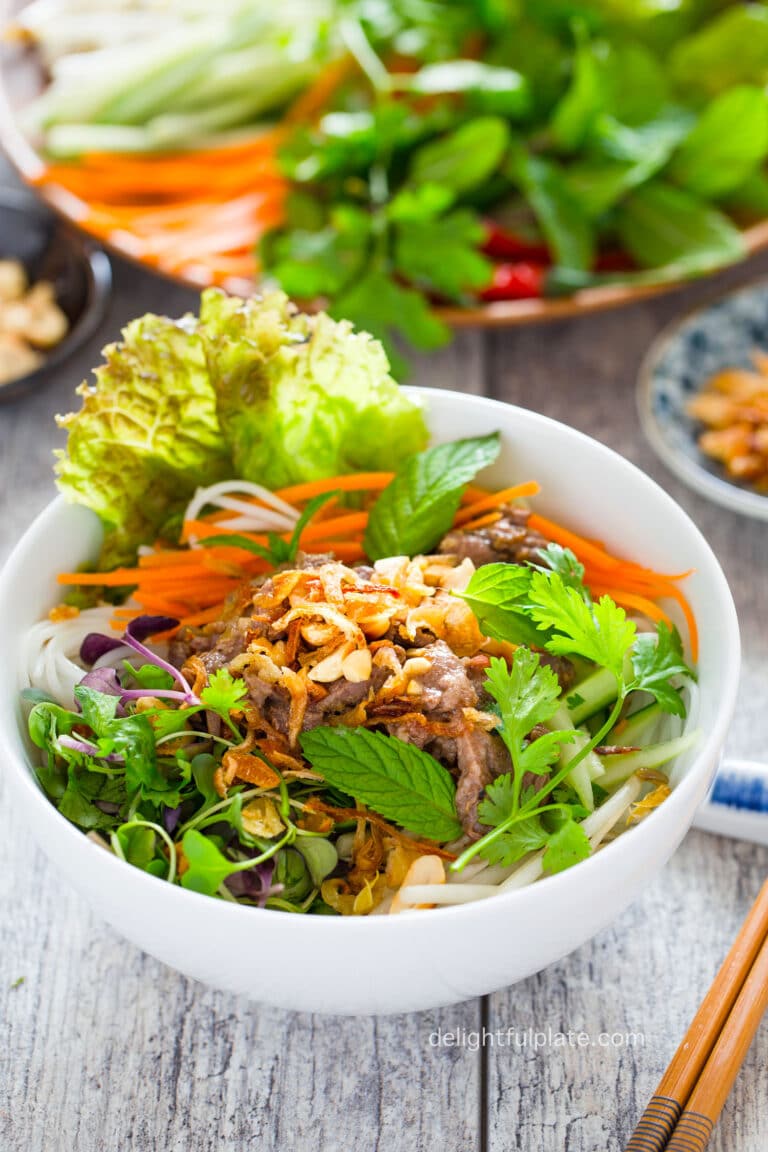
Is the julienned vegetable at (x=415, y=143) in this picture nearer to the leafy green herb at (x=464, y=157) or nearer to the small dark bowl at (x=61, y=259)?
the leafy green herb at (x=464, y=157)

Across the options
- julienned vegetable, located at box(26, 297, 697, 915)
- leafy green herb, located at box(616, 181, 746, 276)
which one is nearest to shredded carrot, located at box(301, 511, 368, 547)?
julienned vegetable, located at box(26, 297, 697, 915)

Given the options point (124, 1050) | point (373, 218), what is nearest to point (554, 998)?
point (124, 1050)

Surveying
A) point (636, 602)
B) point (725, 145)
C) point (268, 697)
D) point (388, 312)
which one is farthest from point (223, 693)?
point (725, 145)

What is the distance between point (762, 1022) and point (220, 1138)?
1.00 metres

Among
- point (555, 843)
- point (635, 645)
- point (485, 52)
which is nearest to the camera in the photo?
point (555, 843)

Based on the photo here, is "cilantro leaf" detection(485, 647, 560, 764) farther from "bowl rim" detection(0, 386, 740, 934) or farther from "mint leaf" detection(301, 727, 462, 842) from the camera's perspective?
"bowl rim" detection(0, 386, 740, 934)

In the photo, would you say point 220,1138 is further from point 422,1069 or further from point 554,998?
point 554,998

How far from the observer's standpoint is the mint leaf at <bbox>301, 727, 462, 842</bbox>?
6.33 feet

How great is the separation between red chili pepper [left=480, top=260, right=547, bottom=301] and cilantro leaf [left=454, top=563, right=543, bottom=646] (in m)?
1.70

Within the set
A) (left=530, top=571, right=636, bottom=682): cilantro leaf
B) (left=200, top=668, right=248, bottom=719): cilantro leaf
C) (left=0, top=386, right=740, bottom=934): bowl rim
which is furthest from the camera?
(left=530, top=571, right=636, bottom=682): cilantro leaf

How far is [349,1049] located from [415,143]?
282 centimetres

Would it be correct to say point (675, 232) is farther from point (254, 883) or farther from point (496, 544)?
point (254, 883)

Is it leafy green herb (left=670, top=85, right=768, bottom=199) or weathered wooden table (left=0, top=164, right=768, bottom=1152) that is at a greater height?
leafy green herb (left=670, top=85, right=768, bottom=199)

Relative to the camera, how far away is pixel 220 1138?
203 cm
